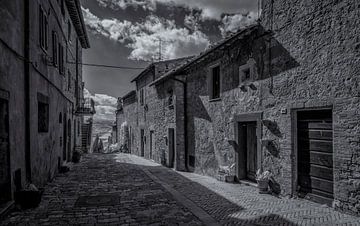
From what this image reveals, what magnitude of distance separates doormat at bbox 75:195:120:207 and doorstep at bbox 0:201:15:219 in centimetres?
145

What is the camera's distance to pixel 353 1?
235 inches

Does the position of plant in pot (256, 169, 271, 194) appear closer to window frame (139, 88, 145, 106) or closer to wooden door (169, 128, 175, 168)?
wooden door (169, 128, 175, 168)

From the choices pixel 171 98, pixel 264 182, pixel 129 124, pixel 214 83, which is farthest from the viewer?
pixel 129 124

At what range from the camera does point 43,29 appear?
9391 mm

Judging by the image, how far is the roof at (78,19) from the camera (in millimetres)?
16516

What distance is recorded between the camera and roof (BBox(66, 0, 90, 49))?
16.5 m

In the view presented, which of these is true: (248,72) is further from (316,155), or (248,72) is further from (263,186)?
(263,186)

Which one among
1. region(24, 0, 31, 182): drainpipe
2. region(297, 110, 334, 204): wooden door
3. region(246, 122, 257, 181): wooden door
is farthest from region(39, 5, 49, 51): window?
region(297, 110, 334, 204): wooden door

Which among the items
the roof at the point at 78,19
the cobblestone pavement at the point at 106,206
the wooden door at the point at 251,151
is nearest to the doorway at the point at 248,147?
the wooden door at the point at 251,151

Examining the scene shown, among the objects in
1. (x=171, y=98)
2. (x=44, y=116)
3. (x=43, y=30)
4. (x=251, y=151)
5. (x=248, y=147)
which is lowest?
(x=251, y=151)

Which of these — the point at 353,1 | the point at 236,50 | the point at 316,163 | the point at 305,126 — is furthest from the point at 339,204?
the point at 236,50

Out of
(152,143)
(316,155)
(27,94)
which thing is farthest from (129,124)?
(316,155)

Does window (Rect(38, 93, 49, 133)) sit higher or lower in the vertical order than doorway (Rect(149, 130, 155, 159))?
higher

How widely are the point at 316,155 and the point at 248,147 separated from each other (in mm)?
2993
